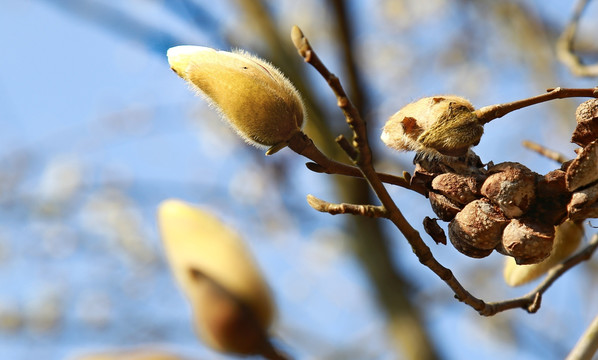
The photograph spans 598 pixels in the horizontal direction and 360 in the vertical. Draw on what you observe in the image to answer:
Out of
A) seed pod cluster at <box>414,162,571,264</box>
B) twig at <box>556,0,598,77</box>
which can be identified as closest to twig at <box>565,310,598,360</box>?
seed pod cluster at <box>414,162,571,264</box>

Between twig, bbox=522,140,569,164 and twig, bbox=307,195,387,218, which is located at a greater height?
twig, bbox=522,140,569,164

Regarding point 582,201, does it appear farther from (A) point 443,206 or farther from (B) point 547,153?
(B) point 547,153

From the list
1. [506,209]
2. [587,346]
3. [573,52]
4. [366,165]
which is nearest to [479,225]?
[506,209]

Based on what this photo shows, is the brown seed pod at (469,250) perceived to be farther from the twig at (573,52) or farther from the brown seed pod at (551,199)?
the twig at (573,52)

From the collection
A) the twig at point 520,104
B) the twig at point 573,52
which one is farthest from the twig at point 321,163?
the twig at point 573,52

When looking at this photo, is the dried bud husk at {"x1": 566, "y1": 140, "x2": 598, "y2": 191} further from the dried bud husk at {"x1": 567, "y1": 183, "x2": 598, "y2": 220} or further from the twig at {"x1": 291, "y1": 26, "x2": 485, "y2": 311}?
the twig at {"x1": 291, "y1": 26, "x2": 485, "y2": 311}

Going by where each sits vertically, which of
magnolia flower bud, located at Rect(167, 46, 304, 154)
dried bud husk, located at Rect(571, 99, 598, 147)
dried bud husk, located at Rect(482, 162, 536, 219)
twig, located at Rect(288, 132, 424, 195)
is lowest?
dried bud husk, located at Rect(482, 162, 536, 219)
